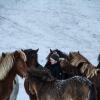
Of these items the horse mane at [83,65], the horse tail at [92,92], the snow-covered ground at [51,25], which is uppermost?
the snow-covered ground at [51,25]

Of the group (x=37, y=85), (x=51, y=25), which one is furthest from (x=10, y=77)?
(x=51, y=25)

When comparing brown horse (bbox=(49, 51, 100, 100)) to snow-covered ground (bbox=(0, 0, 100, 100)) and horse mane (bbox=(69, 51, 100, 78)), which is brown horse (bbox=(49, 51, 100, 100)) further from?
snow-covered ground (bbox=(0, 0, 100, 100))

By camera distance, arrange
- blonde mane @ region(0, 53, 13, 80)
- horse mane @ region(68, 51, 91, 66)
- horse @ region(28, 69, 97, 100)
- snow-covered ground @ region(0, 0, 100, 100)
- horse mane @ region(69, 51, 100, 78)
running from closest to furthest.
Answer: horse @ region(28, 69, 97, 100)
blonde mane @ region(0, 53, 13, 80)
horse mane @ region(69, 51, 100, 78)
horse mane @ region(68, 51, 91, 66)
snow-covered ground @ region(0, 0, 100, 100)

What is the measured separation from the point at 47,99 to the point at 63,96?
26 cm

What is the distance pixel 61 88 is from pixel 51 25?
8.22 metres

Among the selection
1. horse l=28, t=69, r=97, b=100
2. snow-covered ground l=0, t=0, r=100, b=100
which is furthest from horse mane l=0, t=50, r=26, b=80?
snow-covered ground l=0, t=0, r=100, b=100

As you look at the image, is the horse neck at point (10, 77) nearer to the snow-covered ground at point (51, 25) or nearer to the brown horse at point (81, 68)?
the brown horse at point (81, 68)

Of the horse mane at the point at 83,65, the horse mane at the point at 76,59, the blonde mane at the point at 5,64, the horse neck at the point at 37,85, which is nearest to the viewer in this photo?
the horse neck at the point at 37,85

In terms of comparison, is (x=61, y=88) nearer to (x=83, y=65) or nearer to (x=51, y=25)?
(x=83, y=65)

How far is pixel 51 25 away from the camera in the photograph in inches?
543

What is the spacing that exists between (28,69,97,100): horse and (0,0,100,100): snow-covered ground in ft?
19.1

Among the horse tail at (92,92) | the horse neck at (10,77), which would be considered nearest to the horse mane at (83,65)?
the horse tail at (92,92)

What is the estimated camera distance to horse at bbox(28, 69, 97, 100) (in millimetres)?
5598

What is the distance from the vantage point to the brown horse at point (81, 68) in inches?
251
